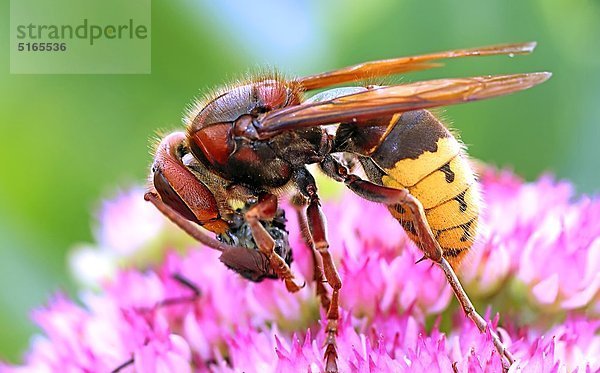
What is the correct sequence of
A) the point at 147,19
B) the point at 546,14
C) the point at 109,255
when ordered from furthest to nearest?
the point at 147,19 → the point at 546,14 → the point at 109,255

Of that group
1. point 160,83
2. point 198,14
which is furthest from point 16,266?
point 198,14

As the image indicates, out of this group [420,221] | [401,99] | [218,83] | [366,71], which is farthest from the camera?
[218,83]

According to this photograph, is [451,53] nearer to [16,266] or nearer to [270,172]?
[270,172]

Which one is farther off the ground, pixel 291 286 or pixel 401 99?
pixel 401 99
